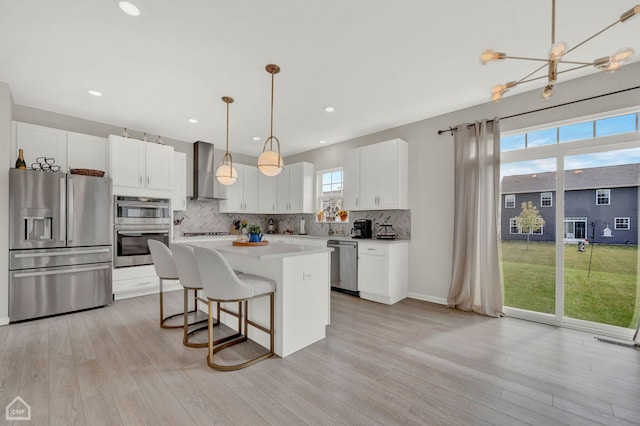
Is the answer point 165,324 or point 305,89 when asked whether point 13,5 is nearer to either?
point 305,89

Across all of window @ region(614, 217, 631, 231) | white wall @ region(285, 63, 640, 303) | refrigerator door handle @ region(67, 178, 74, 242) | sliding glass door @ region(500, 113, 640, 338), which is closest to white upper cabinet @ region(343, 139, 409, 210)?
white wall @ region(285, 63, 640, 303)

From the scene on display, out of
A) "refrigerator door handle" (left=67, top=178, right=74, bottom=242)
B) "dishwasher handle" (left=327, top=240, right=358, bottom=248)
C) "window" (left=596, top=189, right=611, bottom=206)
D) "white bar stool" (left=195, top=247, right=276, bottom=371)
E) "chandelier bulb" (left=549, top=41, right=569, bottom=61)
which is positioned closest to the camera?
"chandelier bulb" (left=549, top=41, right=569, bottom=61)

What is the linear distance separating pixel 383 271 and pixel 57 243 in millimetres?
4292

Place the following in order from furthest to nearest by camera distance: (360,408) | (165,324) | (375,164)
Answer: (375,164) < (165,324) < (360,408)

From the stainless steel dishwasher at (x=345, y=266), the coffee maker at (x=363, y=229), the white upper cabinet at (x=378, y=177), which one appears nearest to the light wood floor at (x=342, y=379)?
the stainless steel dishwasher at (x=345, y=266)

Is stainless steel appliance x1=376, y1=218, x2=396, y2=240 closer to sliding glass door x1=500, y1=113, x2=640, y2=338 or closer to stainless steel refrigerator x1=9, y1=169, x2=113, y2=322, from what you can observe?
sliding glass door x1=500, y1=113, x2=640, y2=338

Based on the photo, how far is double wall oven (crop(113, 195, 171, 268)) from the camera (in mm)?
4125

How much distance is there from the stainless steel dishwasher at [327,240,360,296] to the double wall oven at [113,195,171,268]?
277 cm

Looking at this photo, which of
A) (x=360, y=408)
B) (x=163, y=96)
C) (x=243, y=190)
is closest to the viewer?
(x=360, y=408)

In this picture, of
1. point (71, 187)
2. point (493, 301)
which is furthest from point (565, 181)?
point (71, 187)

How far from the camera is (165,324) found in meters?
3.21

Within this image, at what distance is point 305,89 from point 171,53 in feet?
4.65

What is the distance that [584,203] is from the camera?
316 centimetres

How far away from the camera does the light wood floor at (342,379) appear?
1769 mm
